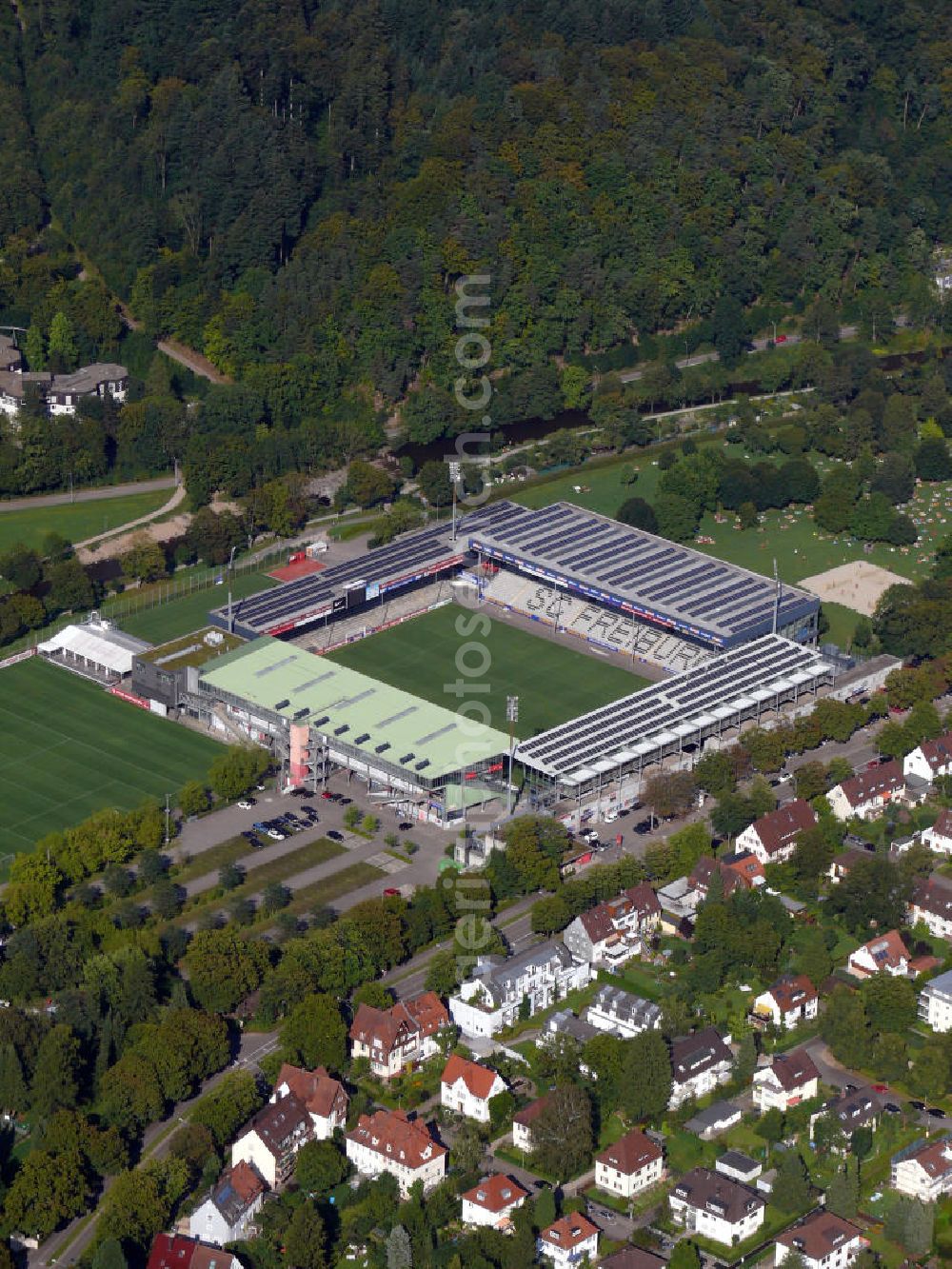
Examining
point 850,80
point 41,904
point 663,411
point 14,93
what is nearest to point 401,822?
point 41,904

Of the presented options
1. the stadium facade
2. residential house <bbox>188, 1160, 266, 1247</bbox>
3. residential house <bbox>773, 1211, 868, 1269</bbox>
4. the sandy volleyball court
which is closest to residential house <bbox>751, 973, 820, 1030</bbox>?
residential house <bbox>773, 1211, 868, 1269</bbox>

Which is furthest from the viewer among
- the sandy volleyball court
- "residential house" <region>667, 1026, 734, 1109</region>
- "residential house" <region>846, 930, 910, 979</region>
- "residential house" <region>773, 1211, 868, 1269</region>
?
the sandy volleyball court

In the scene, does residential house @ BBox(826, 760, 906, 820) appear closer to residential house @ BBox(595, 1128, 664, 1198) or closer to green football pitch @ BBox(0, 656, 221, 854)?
residential house @ BBox(595, 1128, 664, 1198)

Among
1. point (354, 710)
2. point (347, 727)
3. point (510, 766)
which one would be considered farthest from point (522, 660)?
point (510, 766)

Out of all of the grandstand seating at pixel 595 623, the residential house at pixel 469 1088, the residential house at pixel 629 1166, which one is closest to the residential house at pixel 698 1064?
the residential house at pixel 629 1166

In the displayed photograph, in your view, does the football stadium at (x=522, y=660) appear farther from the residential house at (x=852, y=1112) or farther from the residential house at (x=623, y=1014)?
the residential house at (x=852, y=1112)

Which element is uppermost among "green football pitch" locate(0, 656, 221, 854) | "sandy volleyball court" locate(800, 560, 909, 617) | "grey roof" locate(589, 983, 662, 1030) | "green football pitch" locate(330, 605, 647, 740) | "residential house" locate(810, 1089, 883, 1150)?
"grey roof" locate(589, 983, 662, 1030)
